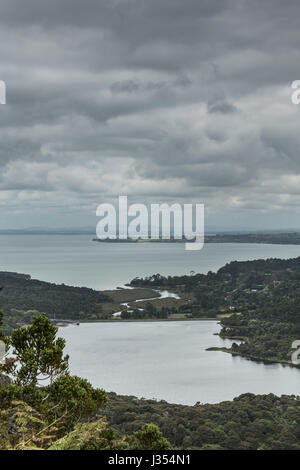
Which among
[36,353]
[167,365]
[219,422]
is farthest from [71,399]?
[167,365]

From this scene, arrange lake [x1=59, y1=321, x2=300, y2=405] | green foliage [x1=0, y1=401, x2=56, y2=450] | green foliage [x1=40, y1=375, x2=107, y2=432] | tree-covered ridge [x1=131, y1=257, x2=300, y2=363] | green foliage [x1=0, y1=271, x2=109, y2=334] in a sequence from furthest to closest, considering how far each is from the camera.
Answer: green foliage [x1=0, y1=271, x2=109, y2=334] → tree-covered ridge [x1=131, y1=257, x2=300, y2=363] → lake [x1=59, y1=321, x2=300, y2=405] → green foliage [x1=40, y1=375, x2=107, y2=432] → green foliage [x1=0, y1=401, x2=56, y2=450]

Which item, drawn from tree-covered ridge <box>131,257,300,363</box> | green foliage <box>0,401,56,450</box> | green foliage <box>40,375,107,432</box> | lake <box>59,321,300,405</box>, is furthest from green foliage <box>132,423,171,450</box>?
tree-covered ridge <box>131,257,300,363</box>

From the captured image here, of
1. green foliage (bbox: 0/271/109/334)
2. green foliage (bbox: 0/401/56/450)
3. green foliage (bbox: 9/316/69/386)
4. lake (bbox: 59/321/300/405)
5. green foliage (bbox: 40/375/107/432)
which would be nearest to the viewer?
green foliage (bbox: 0/401/56/450)

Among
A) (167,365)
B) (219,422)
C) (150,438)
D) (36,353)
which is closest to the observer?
(150,438)

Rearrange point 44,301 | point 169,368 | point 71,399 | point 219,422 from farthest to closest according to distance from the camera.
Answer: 1. point 44,301
2. point 169,368
3. point 219,422
4. point 71,399

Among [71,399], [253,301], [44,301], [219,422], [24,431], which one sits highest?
[253,301]

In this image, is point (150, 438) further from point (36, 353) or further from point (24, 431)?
point (36, 353)

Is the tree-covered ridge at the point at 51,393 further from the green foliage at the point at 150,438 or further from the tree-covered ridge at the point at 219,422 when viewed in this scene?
the tree-covered ridge at the point at 219,422

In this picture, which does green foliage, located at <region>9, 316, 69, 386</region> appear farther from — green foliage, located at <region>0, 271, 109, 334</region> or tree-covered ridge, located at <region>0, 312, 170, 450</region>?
green foliage, located at <region>0, 271, 109, 334</region>

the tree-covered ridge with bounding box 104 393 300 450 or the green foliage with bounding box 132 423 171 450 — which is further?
the tree-covered ridge with bounding box 104 393 300 450
